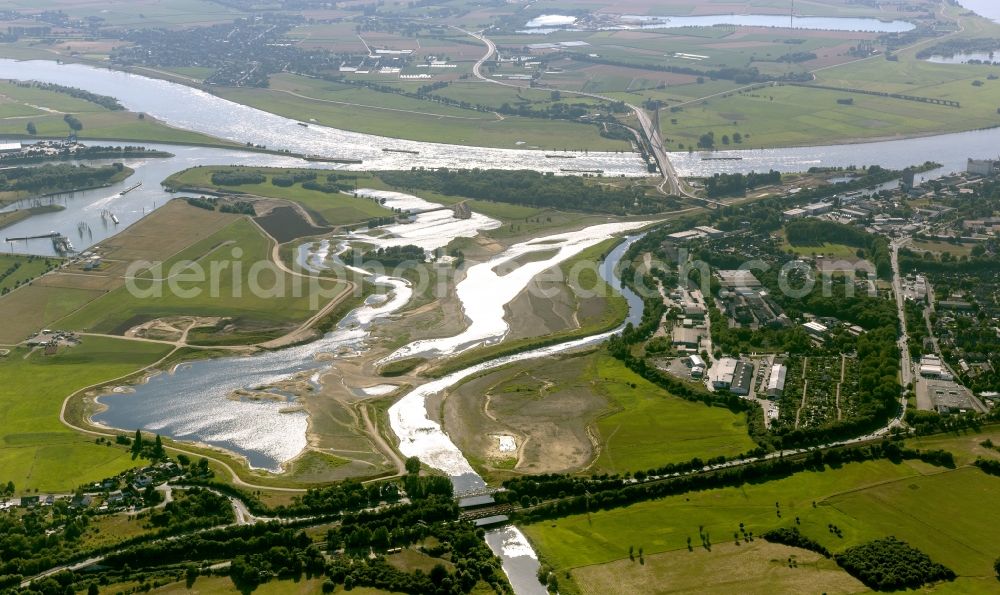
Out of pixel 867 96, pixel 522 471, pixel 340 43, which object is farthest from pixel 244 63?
pixel 522 471

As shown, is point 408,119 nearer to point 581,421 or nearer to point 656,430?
point 581,421

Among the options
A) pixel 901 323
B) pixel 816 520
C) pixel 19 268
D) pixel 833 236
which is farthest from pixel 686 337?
pixel 19 268

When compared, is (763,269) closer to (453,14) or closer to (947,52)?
(947,52)

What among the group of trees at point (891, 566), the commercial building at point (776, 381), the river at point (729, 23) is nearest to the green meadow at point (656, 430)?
the commercial building at point (776, 381)

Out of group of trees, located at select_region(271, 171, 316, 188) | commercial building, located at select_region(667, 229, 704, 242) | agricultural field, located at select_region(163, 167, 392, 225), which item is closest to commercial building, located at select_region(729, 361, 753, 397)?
commercial building, located at select_region(667, 229, 704, 242)

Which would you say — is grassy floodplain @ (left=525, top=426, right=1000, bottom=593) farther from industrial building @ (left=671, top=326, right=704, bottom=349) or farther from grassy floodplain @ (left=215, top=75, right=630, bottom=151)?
grassy floodplain @ (left=215, top=75, right=630, bottom=151)
